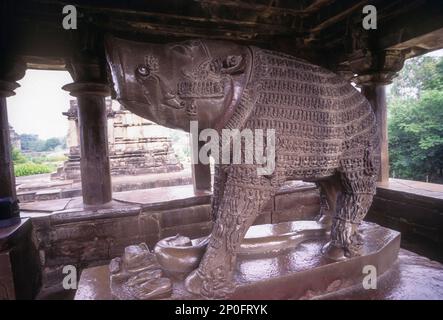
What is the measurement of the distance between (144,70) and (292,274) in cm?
143

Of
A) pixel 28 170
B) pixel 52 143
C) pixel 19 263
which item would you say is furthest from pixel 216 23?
pixel 52 143

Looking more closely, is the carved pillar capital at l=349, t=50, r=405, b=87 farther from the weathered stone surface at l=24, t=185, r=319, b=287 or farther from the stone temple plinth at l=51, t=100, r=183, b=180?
the stone temple plinth at l=51, t=100, r=183, b=180

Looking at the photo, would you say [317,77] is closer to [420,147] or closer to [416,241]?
[416,241]

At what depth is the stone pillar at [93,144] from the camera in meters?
3.70

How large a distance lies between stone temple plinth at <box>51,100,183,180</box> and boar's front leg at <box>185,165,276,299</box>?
834cm

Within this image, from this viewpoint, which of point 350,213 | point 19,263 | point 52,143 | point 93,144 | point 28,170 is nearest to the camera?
point 350,213

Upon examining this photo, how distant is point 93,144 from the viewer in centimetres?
374

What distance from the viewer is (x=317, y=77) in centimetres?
176

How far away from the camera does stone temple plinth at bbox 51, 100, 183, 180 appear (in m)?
9.55

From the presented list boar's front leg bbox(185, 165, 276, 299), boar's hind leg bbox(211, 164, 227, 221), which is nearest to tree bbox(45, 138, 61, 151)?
boar's hind leg bbox(211, 164, 227, 221)

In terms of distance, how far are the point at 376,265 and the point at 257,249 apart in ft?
2.72

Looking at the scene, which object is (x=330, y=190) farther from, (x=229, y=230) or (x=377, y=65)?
(x=377, y=65)

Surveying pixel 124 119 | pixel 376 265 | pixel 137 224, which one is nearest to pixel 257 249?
pixel 376 265
